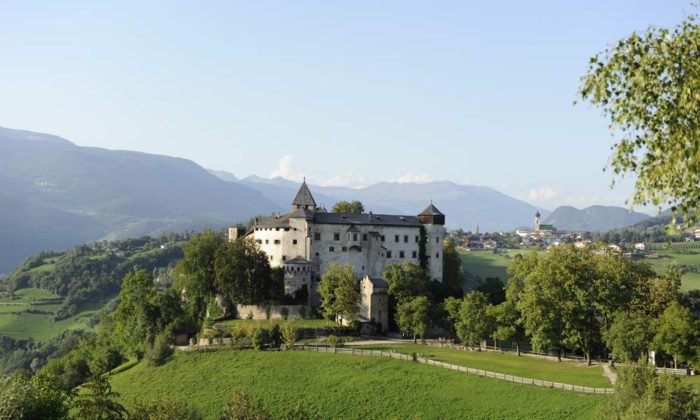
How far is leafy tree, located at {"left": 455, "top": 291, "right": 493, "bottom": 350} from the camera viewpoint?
8038cm

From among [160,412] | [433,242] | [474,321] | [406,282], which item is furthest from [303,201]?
[160,412]

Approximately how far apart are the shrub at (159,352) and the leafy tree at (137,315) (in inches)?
154

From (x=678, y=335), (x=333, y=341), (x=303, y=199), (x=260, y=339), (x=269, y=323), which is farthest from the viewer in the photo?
(x=303, y=199)

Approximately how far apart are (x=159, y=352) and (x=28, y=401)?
40115mm

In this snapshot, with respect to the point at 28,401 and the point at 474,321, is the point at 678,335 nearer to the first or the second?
the point at 474,321

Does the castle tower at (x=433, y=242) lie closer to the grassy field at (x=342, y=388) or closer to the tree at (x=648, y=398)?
the grassy field at (x=342, y=388)

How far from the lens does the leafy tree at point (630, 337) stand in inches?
2623

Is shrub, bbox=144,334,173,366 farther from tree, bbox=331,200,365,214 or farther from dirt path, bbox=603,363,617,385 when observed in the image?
dirt path, bbox=603,363,617,385

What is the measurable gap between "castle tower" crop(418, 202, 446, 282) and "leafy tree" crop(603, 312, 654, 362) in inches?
1472

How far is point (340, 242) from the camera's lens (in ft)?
327

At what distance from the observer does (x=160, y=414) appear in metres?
46.0

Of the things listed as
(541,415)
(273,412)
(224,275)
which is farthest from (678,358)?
(224,275)

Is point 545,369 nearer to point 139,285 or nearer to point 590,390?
point 590,390

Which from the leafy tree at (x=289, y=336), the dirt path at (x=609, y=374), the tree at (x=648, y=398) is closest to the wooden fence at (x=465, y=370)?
the leafy tree at (x=289, y=336)
